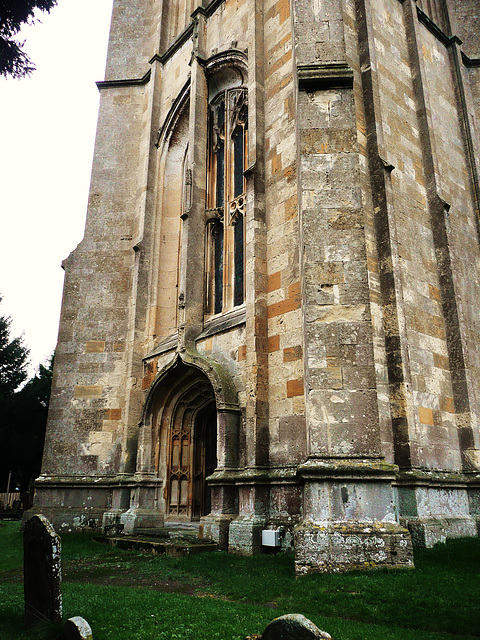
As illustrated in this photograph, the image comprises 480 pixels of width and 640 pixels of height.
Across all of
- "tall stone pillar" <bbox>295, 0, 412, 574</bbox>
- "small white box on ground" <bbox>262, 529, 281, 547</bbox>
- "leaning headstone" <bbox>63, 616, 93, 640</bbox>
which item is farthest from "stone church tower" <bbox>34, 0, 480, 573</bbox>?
"leaning headstone" <bbox>63, 616, 93, 640</bbox>

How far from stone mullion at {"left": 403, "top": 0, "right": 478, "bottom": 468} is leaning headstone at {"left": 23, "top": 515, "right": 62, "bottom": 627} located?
758cm

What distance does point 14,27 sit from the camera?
8.70 m

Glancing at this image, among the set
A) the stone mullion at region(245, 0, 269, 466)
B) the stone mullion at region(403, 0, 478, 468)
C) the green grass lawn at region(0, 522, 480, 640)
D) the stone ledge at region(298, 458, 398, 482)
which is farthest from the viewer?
the stone mullion at region(403, 0, 478, 468)

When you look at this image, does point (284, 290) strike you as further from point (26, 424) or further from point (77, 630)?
point (26, 424)

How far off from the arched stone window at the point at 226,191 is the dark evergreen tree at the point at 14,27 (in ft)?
16.6

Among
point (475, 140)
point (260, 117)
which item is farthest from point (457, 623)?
point (475, 140)

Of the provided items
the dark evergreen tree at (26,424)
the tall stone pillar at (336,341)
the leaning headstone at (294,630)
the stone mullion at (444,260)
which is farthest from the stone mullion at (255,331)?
the dark evergreen tree at (26,424)

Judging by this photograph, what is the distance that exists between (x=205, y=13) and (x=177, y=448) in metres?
11.3

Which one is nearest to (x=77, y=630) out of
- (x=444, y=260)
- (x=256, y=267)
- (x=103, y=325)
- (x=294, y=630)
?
(x=294, y=630)

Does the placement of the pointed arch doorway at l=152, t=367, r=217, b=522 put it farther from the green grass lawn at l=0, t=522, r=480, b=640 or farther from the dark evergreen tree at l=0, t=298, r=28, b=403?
the dark evergreen tree at l=0, t=298, r=28, b=403

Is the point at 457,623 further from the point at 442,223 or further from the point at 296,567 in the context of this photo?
the point at 442,223

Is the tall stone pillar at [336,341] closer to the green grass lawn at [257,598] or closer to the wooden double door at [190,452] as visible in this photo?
the green grass lawn at [257,598]

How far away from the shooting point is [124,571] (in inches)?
299

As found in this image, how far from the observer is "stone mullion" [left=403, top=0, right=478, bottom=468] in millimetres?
9703
